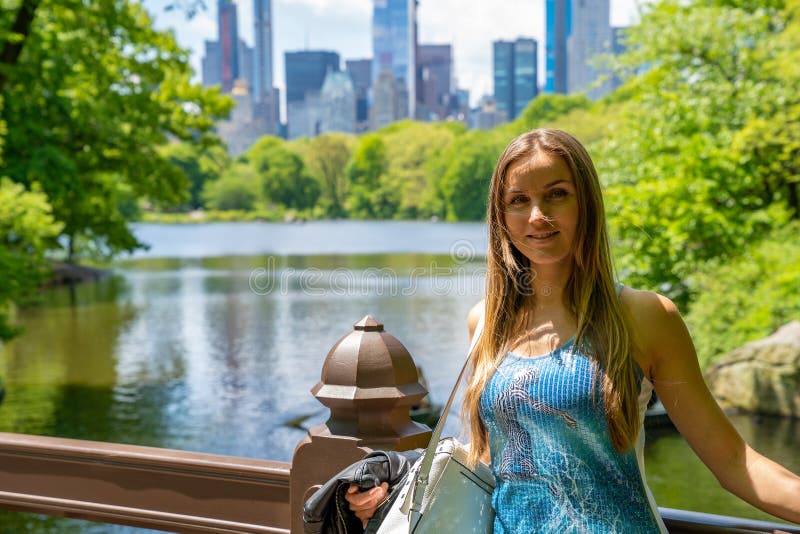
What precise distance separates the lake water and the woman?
139 centimetres

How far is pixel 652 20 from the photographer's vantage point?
53.6 feet

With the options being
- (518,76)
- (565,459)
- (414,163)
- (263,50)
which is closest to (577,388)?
(565,459)

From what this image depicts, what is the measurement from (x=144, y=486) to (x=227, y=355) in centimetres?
1662

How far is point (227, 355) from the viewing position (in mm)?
18516

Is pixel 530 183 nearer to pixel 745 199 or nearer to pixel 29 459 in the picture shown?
pixel 29 459

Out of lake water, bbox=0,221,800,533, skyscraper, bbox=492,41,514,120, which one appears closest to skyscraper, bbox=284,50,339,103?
skyscraper, bbox=492,41,514,120

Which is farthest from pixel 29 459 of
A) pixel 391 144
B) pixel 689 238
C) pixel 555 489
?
pixel 391 144

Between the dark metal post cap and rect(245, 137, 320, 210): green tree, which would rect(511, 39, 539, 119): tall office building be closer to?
rect(245, 137, 320, 210): green tree

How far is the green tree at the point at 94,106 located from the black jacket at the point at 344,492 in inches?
468

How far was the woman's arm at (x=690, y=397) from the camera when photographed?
154 cm

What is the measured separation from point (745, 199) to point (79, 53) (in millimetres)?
11401

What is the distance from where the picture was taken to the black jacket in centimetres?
159

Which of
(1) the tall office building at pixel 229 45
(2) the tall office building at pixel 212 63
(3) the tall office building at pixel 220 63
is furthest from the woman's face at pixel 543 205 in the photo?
(2) the tall office building at pixel 212 63

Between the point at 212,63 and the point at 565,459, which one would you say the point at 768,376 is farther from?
the point at 212,63
